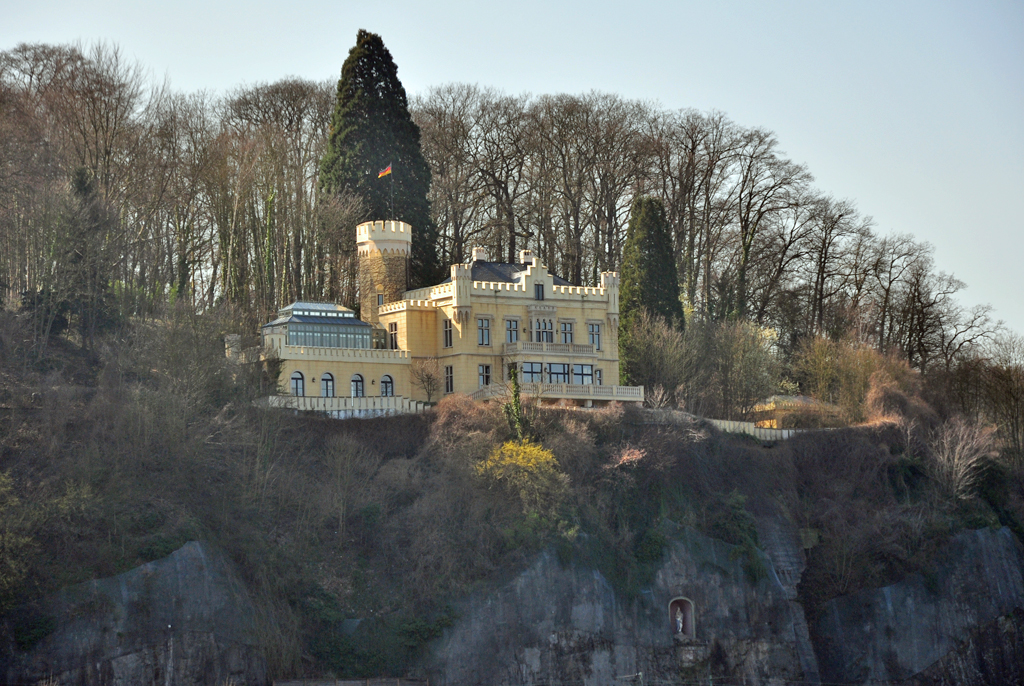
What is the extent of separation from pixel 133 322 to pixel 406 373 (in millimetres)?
13921

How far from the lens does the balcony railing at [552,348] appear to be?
7125 cm

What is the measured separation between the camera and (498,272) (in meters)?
75.5

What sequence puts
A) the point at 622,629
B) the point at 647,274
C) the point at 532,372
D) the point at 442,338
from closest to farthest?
the point at 622,629, the point at 532,372, the point at 442,338, the point at 647,274

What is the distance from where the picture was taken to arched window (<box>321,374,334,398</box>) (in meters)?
67.7

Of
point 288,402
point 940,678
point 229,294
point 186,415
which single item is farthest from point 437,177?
point 940,678

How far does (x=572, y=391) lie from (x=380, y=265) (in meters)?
12.9

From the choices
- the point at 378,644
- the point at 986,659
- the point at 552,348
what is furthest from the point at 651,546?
the point at 986,659

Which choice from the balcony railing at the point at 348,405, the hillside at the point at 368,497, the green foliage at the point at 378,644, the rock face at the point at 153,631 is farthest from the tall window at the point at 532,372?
the rock face at the point at 153,631

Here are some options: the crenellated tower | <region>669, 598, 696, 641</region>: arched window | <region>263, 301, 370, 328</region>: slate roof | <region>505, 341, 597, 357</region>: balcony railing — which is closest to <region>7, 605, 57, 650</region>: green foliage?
<region>263, 301, 370, 328</region>: slate roof

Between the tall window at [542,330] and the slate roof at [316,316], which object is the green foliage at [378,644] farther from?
the tall window at [542,330]

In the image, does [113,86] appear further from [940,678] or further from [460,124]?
[940,678]

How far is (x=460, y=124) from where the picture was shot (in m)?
88.4

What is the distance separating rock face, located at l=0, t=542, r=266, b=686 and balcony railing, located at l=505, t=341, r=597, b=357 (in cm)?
2190

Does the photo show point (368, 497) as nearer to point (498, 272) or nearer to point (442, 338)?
point (442, 338)
